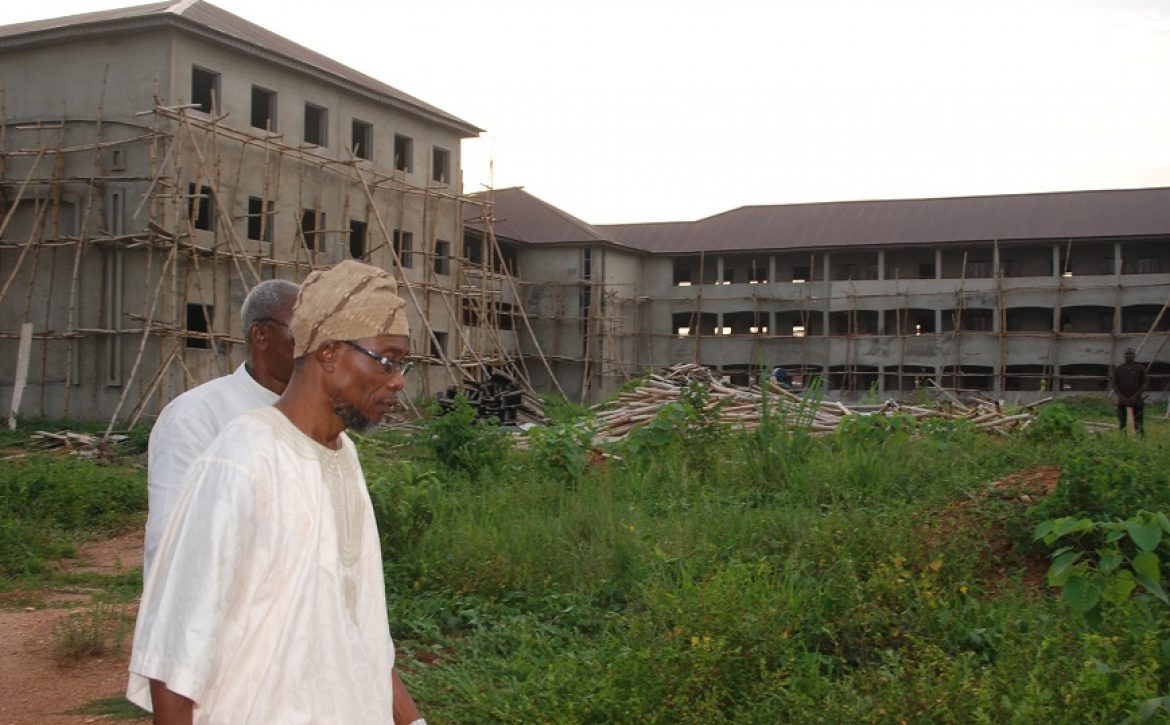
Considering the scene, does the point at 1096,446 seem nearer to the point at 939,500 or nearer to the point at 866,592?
the point at 939,500

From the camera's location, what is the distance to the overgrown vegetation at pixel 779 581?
4465 millimetres

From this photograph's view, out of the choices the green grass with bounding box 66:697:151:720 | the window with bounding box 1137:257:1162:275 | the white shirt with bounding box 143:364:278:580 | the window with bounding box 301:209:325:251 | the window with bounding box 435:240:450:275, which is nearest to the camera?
the white shirt with bounding box 143:364:278:580

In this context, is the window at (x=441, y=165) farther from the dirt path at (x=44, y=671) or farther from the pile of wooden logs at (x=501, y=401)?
the dirt path at (x=44, y=671)

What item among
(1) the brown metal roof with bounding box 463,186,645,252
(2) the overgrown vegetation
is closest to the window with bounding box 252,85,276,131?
(1) the brown metal roof with bounding box 463,186,645,252

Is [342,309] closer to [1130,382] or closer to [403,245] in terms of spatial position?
[1130,382]

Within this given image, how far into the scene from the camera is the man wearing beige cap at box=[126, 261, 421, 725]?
6.70 ft

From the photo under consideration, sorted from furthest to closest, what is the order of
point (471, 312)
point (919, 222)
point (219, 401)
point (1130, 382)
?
point (919, 222) < point (471, 312) < point (1130, 382) < point (219, 401)

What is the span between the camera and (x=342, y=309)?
7.55ft

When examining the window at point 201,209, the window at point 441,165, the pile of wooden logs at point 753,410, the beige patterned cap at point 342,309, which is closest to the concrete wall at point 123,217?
the window at point 201,209

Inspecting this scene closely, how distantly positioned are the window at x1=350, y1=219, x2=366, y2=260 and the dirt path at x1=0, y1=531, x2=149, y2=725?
702 inches

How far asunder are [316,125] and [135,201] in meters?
5.54

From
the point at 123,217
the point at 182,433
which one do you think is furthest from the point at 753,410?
the point at 123,217

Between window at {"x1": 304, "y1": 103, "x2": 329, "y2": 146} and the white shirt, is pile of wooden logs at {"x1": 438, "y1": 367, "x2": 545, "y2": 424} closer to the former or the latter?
window at {"x1": 304, "y1": 103, "x2": 329, "y2": 146}

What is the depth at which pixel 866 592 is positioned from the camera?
5527mm
